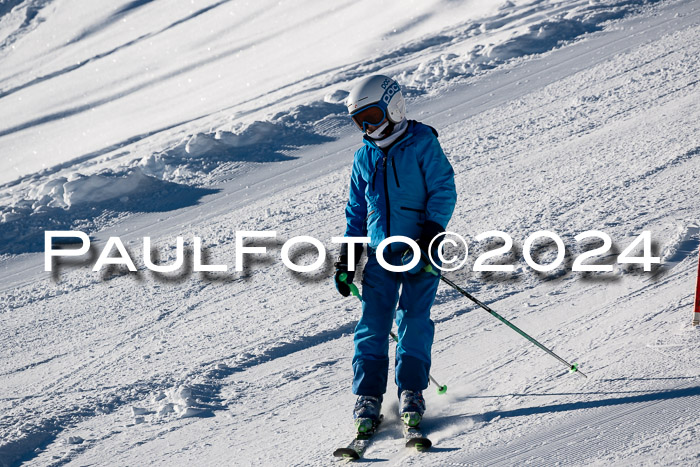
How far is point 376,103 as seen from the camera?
402cm

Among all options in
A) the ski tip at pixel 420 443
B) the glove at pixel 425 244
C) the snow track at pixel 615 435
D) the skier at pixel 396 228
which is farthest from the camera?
the skier at pixel 396 228

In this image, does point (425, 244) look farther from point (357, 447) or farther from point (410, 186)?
point (357, 447)

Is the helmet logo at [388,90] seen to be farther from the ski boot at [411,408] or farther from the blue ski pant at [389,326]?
the ski boot at [411,408]

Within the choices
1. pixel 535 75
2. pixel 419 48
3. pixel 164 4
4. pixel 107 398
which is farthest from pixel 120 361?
pixel 164 4

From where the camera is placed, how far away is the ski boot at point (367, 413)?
3.95 m

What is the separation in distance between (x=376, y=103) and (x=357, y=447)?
183 cm

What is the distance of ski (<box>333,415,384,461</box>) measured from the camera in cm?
379

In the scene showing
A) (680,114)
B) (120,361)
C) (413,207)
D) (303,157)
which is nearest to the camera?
(413,207)

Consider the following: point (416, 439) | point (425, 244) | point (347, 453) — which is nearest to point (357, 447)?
point (347, 453)

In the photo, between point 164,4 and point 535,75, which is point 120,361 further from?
point 164,4

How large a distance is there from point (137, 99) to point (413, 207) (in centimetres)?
1821

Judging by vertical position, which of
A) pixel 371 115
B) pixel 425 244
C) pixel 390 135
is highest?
pixel 371 115

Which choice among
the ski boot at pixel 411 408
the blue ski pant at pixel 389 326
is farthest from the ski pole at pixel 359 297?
the ski boot at pixel 411 408

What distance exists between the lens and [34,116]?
21.8 meters
